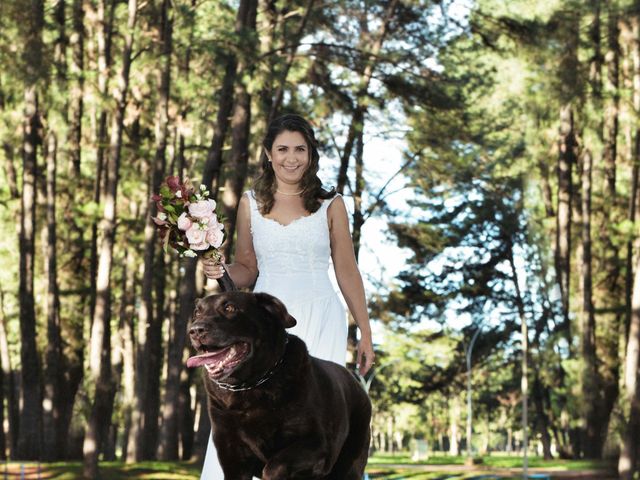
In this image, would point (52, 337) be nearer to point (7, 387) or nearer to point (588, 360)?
point (7, 387)

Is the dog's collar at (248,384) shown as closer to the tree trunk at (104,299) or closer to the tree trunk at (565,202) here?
the tree trunk at (104,299)

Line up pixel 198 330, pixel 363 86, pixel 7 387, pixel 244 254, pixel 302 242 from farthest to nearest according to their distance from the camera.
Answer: pixel 7 387 → pixel 363 86 → pixel 244 254 → pixel 302 242 → pixel 198 330

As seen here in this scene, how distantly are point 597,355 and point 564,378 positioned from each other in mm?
4083

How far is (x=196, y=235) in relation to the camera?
5.30m

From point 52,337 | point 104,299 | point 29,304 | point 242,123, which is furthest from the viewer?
point 52,337

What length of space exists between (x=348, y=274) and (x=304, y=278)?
0.87ft

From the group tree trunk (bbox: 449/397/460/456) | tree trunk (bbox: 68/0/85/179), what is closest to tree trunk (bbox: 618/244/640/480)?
tree trunk (bbox: 68/0/85/179)

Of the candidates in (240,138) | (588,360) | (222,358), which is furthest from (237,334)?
(588,360)

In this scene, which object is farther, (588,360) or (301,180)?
(588,360)

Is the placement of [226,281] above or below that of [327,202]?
below

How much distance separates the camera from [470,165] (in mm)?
29891

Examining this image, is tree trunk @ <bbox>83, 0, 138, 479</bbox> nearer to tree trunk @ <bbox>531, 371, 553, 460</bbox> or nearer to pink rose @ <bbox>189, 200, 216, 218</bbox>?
pink rose @ <bbox>189, 200, 216, 218</bbox>

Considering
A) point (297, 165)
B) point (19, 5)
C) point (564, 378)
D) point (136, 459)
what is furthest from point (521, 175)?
point (297, 165)

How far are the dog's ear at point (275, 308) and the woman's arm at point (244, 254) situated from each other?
129 centimetres
